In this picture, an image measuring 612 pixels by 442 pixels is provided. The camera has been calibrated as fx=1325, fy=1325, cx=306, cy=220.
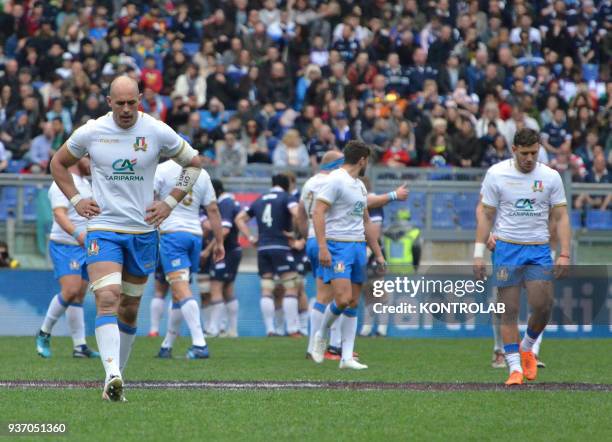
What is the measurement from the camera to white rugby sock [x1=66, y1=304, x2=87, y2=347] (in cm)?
1581

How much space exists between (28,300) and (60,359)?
214 inches

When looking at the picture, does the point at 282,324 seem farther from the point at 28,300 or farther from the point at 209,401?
the point at 209,401

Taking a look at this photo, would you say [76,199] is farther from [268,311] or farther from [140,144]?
[268,311]

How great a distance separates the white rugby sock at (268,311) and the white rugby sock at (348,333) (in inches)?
250

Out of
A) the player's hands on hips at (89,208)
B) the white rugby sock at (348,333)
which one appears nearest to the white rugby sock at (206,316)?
the white rugby sock at (348,333)

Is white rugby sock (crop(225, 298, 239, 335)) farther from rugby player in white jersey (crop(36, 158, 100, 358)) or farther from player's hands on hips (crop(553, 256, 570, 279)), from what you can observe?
player's hands on hips (crop(553, 256, 570, 279))

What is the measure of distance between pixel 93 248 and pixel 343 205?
15.2ft

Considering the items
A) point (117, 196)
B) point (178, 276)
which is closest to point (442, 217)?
point (178, 276)

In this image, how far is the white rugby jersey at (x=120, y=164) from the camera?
10.0m

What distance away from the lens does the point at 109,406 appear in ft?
31.0

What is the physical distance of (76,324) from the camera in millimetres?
15875

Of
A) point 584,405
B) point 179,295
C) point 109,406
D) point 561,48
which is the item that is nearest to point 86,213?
point 109,406

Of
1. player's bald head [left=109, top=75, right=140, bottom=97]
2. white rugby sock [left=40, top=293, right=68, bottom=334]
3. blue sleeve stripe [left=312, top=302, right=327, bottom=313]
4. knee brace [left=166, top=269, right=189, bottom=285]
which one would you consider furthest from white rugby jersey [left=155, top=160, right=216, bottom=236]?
player's bald head [left=109, top=75, right=140, bottom=97]

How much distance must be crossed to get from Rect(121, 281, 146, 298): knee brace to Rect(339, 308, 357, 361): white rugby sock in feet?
13.2
